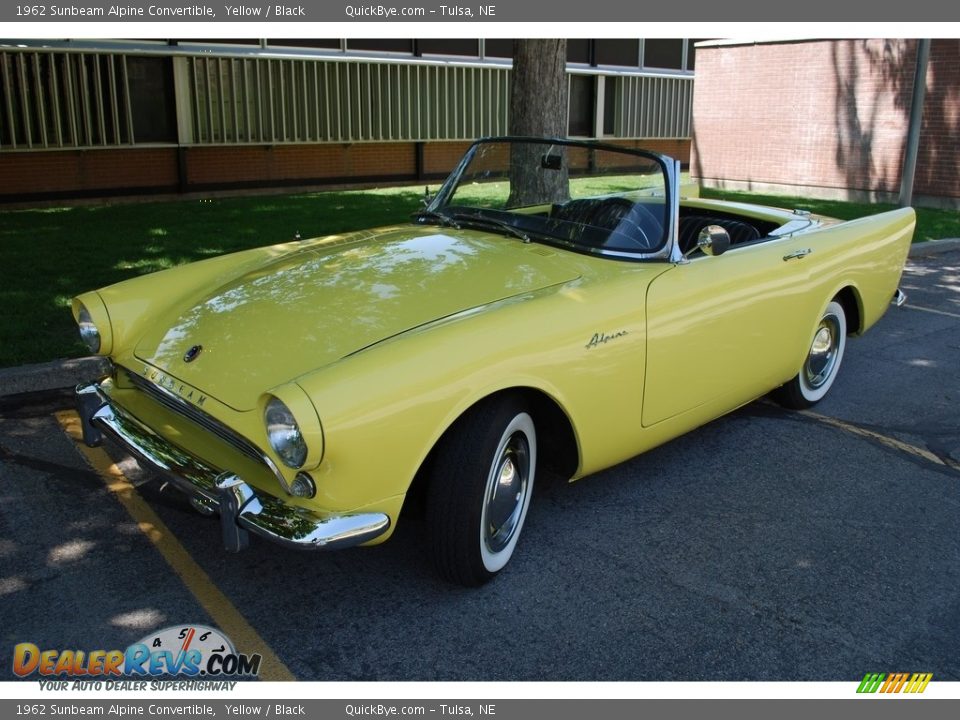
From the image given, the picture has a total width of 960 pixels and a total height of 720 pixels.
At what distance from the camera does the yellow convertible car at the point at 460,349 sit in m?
2.94

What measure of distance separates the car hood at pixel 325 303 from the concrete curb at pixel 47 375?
1.69 meters

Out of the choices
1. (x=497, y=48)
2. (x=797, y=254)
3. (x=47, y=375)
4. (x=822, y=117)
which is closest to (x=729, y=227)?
(x=797, y=254)

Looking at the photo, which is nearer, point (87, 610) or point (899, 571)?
point (87, 610)

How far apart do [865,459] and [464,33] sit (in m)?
3.89

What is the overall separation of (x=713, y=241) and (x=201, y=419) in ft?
7.73

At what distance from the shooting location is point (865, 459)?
15.4 ft

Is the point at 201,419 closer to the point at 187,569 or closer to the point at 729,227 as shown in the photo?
the point at 187,569

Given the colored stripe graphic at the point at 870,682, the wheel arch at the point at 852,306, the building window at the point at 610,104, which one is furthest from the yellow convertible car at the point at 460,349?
the building window at the point at 610,104

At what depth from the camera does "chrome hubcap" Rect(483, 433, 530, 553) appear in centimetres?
343

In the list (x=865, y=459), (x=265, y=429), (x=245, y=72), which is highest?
(x=245, y=72)

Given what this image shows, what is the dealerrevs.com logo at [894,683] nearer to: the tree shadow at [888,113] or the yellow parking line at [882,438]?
the yellow parking line at [882,438]

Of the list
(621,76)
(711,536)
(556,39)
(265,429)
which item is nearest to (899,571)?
(711,536)

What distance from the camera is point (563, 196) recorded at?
4.50 m

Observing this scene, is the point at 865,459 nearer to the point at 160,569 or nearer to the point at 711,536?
the point at 711,536
